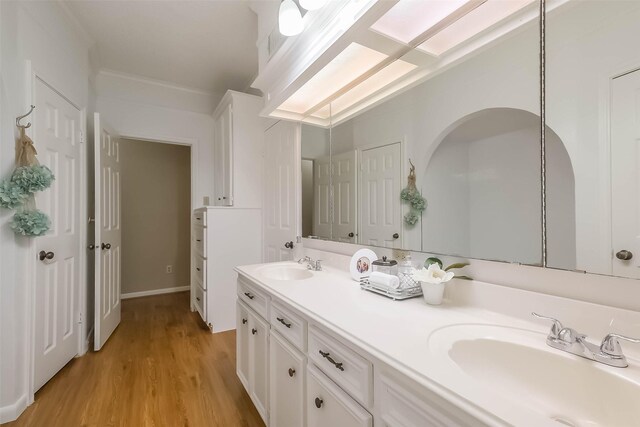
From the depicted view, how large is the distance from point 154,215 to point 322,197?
10.4ft

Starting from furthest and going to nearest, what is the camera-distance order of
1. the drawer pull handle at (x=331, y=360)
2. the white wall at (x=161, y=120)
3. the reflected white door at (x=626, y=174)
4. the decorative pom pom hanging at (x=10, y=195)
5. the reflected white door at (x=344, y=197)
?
the white wall at (x=161, y=120) → the reflected white door at (x=344, y=197) → the decorative pom pom hanging at (x=10, y=195) → the drawer pull handle at (x=331, y=360) → the reflected white door at (x=626, y=174)

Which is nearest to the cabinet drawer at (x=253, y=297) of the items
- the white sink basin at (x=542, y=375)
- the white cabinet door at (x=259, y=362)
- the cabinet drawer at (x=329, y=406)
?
the white cabinet door at (x=259, y=362)

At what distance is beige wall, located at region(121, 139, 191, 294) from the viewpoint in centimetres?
391

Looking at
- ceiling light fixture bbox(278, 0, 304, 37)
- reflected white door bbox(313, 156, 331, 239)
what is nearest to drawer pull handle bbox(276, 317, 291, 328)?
reflected white door bbox(313, 156, 331, 239)

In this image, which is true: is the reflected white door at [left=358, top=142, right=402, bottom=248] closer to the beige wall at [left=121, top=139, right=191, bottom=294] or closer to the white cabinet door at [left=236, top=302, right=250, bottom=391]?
the white cabinet door at [left=236, top=302, right=250, bottom=391]

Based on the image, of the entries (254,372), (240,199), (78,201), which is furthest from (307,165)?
(78,201)

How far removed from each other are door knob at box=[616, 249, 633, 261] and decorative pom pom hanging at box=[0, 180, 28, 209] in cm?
255

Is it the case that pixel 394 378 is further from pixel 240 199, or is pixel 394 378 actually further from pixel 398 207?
pixel 240 199

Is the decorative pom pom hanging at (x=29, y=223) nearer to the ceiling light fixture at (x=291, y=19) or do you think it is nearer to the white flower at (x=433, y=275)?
the ceiling light fixture at (x=291, y=19)

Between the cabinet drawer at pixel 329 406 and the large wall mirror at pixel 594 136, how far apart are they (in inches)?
28.9

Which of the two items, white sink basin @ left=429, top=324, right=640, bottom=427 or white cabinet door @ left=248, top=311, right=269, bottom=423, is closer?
white sink basin @ left=429, top=324, right=640, bottom=427

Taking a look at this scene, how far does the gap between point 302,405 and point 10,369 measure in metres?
1.73

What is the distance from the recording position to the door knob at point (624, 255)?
28.5 inches

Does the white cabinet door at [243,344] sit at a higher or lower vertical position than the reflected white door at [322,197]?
lower
